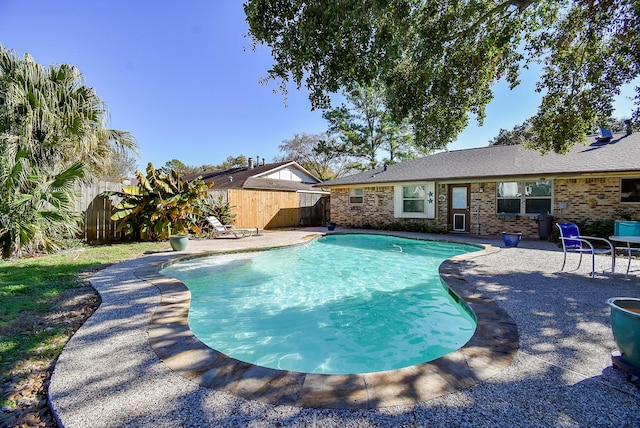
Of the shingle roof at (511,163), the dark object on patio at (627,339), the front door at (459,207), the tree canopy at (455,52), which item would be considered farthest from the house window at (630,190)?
the dark object on patio at (627,339)

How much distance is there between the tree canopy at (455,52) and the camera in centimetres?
573

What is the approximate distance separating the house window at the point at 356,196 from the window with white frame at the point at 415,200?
7.29 feet

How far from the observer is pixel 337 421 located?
2.07 meters

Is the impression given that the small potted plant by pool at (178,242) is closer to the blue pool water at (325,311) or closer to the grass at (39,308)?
the blue pool water at (325,311)

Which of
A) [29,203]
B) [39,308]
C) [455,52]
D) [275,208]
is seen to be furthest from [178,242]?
[275,208]

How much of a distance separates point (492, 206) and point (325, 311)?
1115 cm

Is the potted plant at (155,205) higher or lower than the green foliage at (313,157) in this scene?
lower

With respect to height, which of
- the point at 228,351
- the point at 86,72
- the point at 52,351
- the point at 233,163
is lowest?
the point at 228,351

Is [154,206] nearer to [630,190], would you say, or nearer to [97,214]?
[97,214]

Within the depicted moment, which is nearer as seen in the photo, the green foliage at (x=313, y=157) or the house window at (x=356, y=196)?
the house window at (x=356, y=196)

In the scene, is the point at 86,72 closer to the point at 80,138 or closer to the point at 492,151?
the point at 80,138

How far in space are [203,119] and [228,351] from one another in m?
25.2

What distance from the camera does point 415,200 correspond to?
15.6 m

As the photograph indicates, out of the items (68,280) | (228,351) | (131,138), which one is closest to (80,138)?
(131,138)
